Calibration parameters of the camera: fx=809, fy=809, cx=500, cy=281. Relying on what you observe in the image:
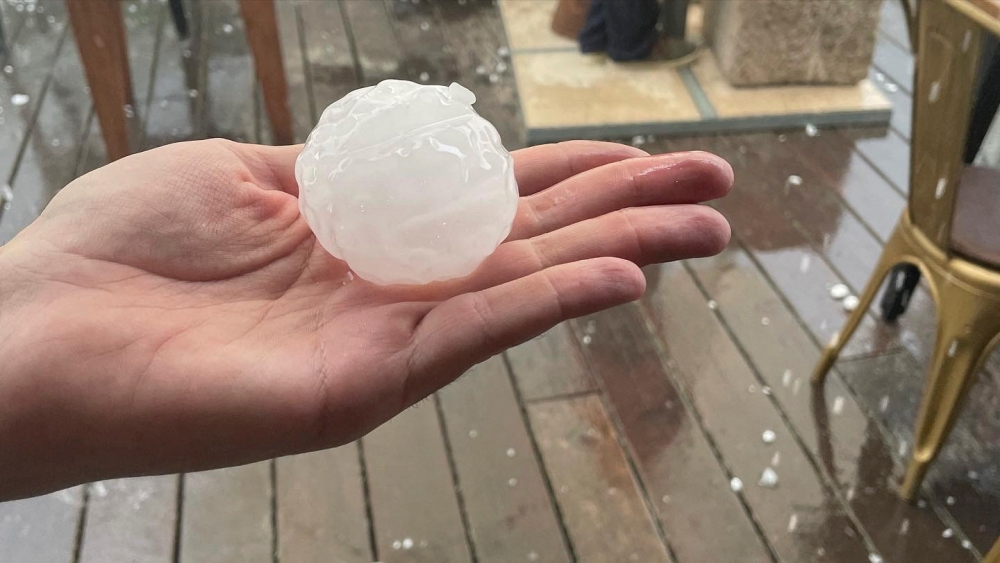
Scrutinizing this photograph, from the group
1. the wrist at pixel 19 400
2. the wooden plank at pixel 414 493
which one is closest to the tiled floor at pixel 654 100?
the wooden plank at pixel 414 493

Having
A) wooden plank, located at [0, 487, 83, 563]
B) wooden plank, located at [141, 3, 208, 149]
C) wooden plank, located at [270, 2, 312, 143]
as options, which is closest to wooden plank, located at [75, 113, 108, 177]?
wooden plank, located at [141, 3, 208, 149]

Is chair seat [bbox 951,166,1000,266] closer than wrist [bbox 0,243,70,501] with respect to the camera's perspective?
No

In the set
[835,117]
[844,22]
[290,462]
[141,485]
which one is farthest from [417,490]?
[844,22]

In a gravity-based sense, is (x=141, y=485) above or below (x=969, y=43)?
below

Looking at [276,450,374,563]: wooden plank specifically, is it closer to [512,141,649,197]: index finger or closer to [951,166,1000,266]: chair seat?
[512,141,649,197]: index finger

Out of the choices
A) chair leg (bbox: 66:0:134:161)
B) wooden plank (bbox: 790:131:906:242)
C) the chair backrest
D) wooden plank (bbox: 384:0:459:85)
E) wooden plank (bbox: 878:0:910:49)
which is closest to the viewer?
the chair backrest

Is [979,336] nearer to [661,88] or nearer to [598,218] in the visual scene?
[598,218]

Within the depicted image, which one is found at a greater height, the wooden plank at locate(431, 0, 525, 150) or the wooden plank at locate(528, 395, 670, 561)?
the wooden plank at locate(431, 0, 525, 150)

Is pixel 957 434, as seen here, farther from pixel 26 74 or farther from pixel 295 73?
pixel 26 74
